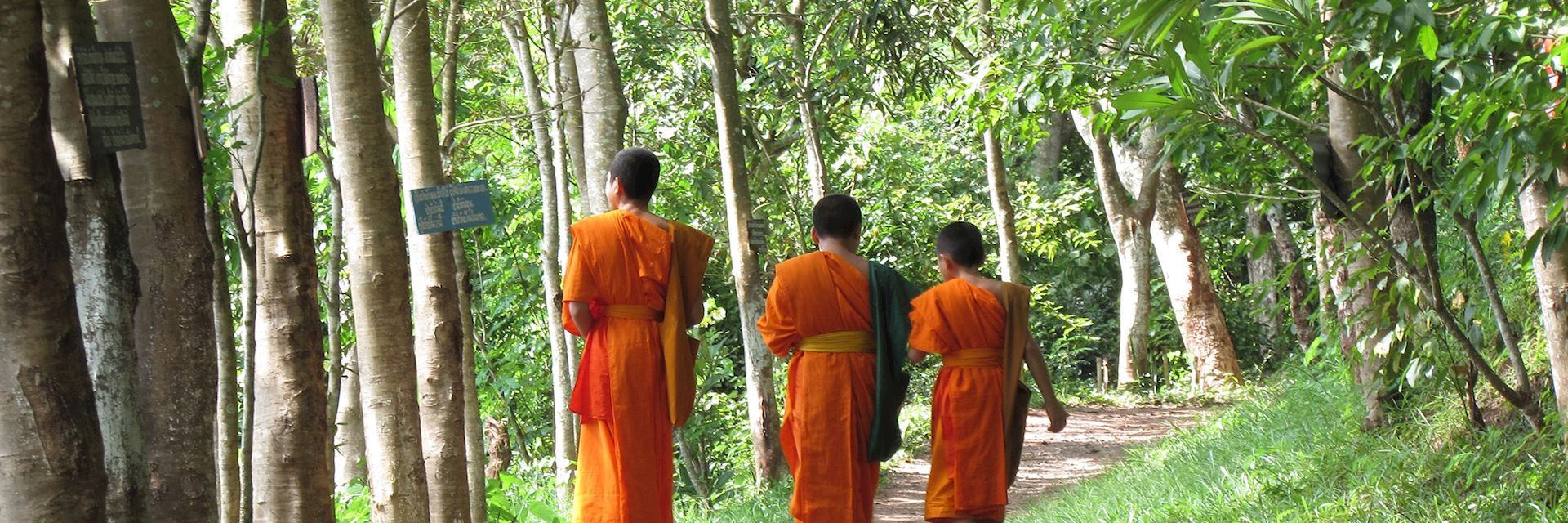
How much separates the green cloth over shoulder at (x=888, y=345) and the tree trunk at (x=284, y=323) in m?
2.31

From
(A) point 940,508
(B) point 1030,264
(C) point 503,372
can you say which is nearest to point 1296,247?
(B) point 1030,264

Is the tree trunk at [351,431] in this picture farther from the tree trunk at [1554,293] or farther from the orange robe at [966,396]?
the tree trunk at [1554,293]

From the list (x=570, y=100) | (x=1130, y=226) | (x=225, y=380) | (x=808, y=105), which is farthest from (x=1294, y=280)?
(x=225, y=380)

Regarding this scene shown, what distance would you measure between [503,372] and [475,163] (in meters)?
2.21

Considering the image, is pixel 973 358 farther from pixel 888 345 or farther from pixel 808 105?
pixel 808 105

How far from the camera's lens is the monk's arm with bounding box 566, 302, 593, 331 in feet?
18.9

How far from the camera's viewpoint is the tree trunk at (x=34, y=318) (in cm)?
281

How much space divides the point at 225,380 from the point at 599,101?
529 cm

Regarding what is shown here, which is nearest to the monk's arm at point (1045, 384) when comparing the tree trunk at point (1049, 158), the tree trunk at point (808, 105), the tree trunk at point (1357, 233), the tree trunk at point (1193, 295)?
the tree trunk at point (1357, 233)

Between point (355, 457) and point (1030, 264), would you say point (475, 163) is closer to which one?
point (355, 457)

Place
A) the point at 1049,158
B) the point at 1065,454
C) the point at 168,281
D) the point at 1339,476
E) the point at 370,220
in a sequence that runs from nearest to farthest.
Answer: the point at 168,281, the point at 370,220, the point at 1339,476, the point at 1065,454, the point at 1049,158

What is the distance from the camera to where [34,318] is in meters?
2.82

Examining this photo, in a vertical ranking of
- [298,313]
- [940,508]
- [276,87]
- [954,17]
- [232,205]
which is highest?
[954,17]

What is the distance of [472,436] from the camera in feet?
25.3
